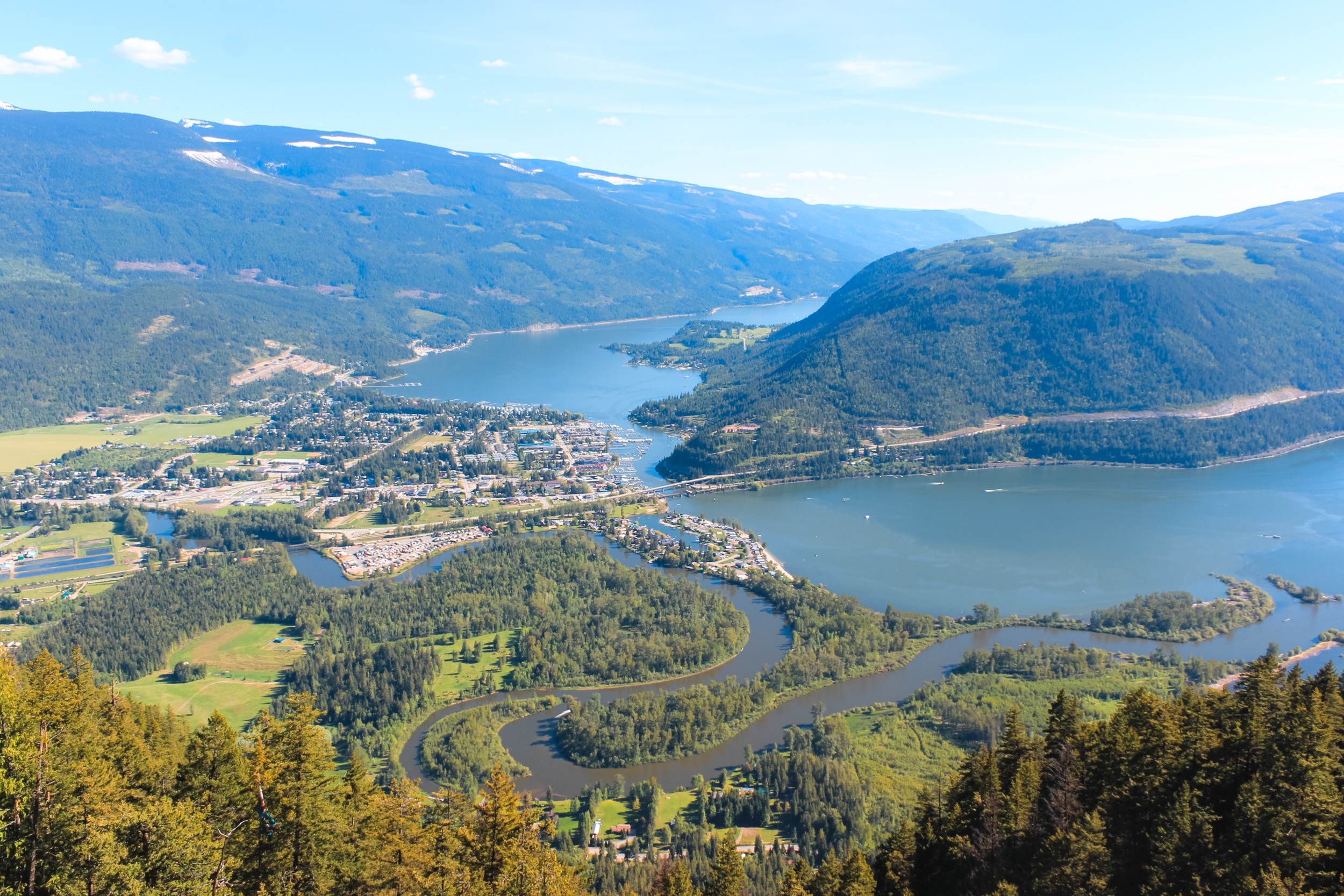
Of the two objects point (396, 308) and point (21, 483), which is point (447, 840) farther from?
point (396, 308)

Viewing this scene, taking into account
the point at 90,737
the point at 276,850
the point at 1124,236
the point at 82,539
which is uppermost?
the point at 1124,236

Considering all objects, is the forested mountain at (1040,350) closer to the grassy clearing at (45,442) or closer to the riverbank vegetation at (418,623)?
the riverbank vegetation at (418,623)

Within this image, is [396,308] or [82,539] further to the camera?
[396,308]

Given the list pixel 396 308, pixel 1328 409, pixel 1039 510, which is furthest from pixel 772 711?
pixel 396 308

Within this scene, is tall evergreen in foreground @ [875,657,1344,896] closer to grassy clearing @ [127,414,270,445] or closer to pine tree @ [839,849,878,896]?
pine tree @ [839,849,878,896]

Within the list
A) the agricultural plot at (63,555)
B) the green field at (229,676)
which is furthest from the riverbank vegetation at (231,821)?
the agricultural plot at (63,555)

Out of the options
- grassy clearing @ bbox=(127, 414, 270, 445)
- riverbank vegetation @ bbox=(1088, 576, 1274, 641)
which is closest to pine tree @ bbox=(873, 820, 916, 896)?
riverbank vegetation @ bbox=(1088, 576, 1274, 641)
